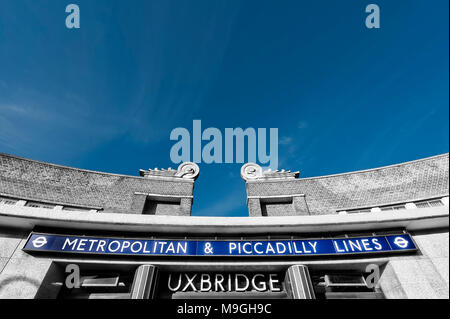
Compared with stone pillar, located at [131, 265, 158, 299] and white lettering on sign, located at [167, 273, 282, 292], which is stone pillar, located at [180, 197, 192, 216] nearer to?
white lettering on sign, located at [167, 273, 282, 292]

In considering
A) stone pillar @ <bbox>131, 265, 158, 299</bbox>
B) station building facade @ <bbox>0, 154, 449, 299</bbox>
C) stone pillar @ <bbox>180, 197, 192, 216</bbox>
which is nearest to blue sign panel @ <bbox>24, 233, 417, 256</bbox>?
station building facade @ <bbox>0, 154, 449, 299</bbox>

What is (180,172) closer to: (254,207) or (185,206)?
(185,206)

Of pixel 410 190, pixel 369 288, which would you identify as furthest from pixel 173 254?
pixel 410 190

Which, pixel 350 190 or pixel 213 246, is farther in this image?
pixel 350 190

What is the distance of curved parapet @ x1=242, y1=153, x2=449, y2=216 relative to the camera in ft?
40.1

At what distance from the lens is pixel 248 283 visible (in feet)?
26.8

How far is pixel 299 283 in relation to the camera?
746 centimetres

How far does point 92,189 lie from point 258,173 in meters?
11.4

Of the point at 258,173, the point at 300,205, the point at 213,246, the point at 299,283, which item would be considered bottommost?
the point at 299,283

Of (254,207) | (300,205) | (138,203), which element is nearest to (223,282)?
(254,207)

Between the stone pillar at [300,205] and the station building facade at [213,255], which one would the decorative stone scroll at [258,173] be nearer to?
the stone pillar at [300,205]

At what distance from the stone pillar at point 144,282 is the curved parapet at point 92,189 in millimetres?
5957
